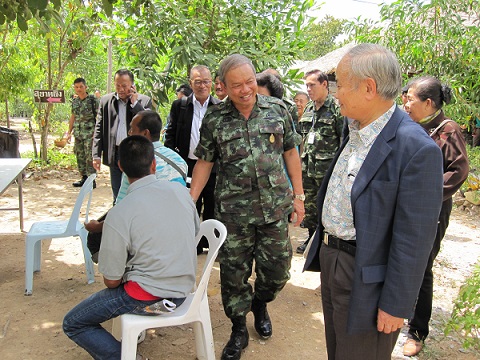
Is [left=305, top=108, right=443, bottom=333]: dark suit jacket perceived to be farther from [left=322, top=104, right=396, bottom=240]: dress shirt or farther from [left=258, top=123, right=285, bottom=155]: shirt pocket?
[left=258, top=123, right=285, bottom=155]: shirt pocket

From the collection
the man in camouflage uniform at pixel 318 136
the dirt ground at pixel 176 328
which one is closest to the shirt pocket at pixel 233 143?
the dirt ground at pixel 176 328

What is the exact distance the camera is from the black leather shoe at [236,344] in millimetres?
2830

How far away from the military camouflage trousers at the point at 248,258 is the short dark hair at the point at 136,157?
0.68m

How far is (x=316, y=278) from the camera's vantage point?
4254mm

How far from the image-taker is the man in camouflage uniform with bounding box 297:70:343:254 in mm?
4188

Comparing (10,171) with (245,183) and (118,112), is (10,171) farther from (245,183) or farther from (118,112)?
(245,183)

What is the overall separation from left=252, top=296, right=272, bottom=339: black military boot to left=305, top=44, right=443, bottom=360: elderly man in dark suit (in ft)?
4.38

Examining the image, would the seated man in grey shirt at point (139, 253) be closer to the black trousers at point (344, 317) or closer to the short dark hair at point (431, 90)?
the black trousers at point (344, 317)

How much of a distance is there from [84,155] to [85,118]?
0.66 m

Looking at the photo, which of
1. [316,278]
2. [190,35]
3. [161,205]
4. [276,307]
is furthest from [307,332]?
[190,35]

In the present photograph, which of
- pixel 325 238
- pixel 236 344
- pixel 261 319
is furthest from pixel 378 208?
pixel 261 319

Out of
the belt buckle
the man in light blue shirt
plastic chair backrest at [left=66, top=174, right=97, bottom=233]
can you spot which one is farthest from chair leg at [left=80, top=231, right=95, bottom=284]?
the belt buckle

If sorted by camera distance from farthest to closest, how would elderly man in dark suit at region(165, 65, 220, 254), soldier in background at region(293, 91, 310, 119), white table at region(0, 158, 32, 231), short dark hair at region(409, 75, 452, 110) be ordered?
soldier in background at region(293, 91, 310, 119)
elderly man in dark suit at region(165, 65, 220, 254)
white table at region(0, 158, 32, 231)
short dark hair at region(409, 75, 452, 110)

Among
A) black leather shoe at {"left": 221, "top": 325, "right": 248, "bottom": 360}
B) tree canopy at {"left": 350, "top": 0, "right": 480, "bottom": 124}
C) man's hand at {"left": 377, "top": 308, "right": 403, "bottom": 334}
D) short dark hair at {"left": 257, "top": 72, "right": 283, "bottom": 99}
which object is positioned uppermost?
tree canopy at {"left": 350, "top": 0, "right": 480, "bottom": 124}
